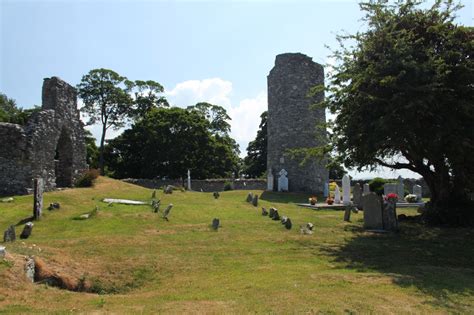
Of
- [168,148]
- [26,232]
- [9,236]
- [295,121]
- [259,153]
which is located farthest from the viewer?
[259,153]

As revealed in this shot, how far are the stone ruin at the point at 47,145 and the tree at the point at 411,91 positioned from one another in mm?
13628

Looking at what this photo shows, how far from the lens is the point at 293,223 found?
604 inches

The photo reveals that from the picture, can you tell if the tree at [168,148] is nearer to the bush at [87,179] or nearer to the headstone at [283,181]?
the headstone at [283,181]

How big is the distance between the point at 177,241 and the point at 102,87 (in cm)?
3815

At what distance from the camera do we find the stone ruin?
63.3ft

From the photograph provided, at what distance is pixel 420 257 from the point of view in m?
11.1

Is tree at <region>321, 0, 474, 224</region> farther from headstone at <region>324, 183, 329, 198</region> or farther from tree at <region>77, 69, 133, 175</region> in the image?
tree at <region>77, 69, 133, 175</region>

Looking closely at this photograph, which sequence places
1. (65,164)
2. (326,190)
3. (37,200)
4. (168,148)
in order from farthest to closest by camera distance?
1. (168,148)
2. (326,190)
3. (65,164)
4. (37,200)

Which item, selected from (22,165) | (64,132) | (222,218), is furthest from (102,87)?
(222,218)

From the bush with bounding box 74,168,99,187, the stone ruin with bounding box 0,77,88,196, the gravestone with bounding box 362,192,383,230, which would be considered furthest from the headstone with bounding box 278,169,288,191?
the gravestone with bounding box 362,192,383,230

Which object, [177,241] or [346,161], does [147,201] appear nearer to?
[177,241]

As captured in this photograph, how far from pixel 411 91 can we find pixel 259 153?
3919cm

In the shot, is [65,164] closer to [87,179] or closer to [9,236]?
[87,179]

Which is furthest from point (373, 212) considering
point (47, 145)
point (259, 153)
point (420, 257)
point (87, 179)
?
point (259, 153)
